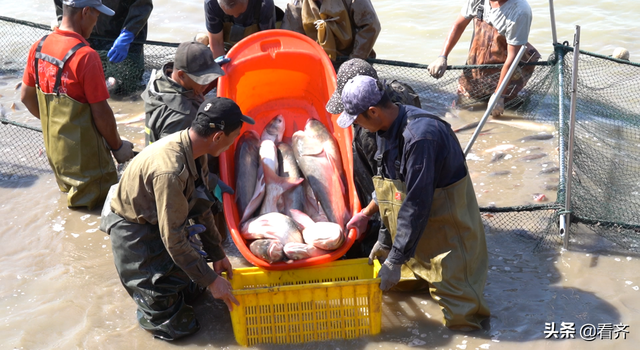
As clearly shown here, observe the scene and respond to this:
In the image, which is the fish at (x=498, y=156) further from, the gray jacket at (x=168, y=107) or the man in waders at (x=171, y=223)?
the man in waders at (x=171, y=223)

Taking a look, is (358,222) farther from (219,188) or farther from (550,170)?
(550,170)

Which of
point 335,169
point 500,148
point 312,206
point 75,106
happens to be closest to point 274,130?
point 335,169

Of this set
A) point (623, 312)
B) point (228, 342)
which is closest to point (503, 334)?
point (623, 312)

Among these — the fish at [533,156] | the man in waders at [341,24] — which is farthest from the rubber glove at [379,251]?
the man in waders at [341,24]

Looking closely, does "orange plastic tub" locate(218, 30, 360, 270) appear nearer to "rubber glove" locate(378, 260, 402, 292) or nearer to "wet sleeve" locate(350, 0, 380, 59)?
"wet sleeve" locate(350, 0, 380, 59)

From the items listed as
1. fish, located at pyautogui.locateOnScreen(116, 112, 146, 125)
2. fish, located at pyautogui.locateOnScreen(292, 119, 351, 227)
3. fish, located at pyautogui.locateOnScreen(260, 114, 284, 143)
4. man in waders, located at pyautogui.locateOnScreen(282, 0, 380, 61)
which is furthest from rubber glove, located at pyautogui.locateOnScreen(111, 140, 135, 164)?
man in waders, located at pyautogui.locateOnScreen(282, 0, 380, 61)

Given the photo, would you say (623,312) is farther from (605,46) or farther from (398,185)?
(605,46)

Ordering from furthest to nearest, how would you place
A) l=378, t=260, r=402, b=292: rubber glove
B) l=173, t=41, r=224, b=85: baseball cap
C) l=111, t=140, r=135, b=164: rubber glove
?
l=111, t=140, r=135, b=164: rubber glove, l=173, t=41, r=224, b=85: baseball cap, l=378, t=260, r=402, b=292: rubber glove

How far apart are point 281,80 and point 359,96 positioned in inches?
98.3

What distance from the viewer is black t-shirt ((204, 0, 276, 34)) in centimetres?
647

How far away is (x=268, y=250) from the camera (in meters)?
4.04

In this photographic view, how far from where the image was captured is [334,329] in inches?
155

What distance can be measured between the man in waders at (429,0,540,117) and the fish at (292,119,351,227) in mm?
1860

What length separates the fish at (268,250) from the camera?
402 centimetres
